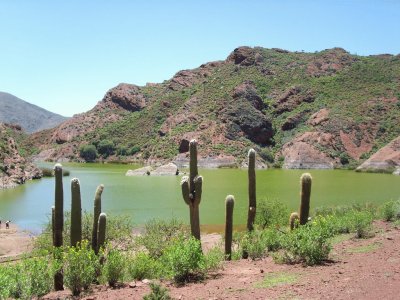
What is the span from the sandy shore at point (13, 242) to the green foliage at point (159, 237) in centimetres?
611

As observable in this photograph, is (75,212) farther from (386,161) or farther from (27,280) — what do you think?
(386,161)

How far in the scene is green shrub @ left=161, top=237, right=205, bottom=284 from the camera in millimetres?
11727

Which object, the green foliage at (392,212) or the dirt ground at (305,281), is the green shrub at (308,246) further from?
the green foliage at (392,212)

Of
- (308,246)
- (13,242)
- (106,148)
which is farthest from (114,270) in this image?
(106,148)

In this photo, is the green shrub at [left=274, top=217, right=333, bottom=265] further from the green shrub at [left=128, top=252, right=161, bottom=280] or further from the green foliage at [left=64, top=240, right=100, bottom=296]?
the green foliage at [left=64, top=240, right=100, bottom=296]

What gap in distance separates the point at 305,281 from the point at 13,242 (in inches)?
845

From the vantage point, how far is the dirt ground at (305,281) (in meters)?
9.16

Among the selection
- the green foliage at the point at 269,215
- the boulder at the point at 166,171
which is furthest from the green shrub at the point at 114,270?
the boulder at the point at 166,171

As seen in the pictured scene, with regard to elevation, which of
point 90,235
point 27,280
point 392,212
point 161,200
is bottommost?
point 161,200

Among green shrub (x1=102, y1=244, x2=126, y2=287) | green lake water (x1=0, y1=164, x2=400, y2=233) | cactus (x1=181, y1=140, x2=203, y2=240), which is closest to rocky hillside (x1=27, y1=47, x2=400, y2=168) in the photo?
green lake water (x1=0, y1=164, x2=400, y2=233)

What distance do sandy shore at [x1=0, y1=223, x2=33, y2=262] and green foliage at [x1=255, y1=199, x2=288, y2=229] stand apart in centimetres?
1173

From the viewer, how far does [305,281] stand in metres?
10.2

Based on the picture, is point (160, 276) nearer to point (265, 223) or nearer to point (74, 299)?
point (74, 299)

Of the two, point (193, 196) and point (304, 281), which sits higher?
point (193, 196)
